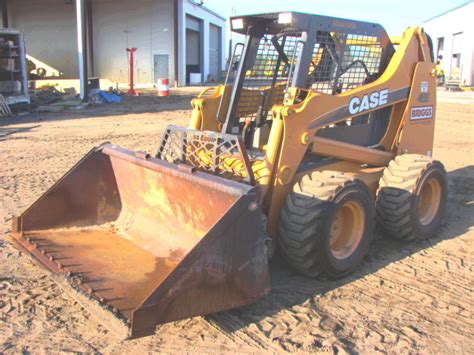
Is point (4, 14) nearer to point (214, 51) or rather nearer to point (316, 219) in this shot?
point (214, 51)

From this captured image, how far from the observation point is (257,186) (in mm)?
3633

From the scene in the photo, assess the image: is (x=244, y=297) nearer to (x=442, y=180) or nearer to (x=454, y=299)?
(x=454, y=299)

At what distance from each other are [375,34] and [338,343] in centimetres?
320

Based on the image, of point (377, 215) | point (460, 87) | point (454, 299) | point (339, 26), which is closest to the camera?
point (454, 299)

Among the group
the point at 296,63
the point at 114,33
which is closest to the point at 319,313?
the point at 296,63

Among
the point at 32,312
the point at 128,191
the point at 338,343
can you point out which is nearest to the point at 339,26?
the point at 128,191

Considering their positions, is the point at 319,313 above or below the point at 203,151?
below

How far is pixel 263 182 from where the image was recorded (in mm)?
4090

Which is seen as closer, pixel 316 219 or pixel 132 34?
pixel 316 219

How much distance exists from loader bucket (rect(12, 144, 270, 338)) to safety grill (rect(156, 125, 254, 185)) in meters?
0.39

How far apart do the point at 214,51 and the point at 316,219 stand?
115ft

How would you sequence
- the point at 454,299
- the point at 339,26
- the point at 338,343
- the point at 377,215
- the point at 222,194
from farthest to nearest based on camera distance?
the point at 377,215, the point at 339,26, the point at 454,299, the point at 222,194, the point at 338,343

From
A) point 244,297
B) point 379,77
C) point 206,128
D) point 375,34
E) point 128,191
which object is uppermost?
point 375,34

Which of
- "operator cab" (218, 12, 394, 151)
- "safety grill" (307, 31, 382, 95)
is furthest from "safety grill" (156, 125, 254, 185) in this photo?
"safety grill" (307, 31, 382, 95)
